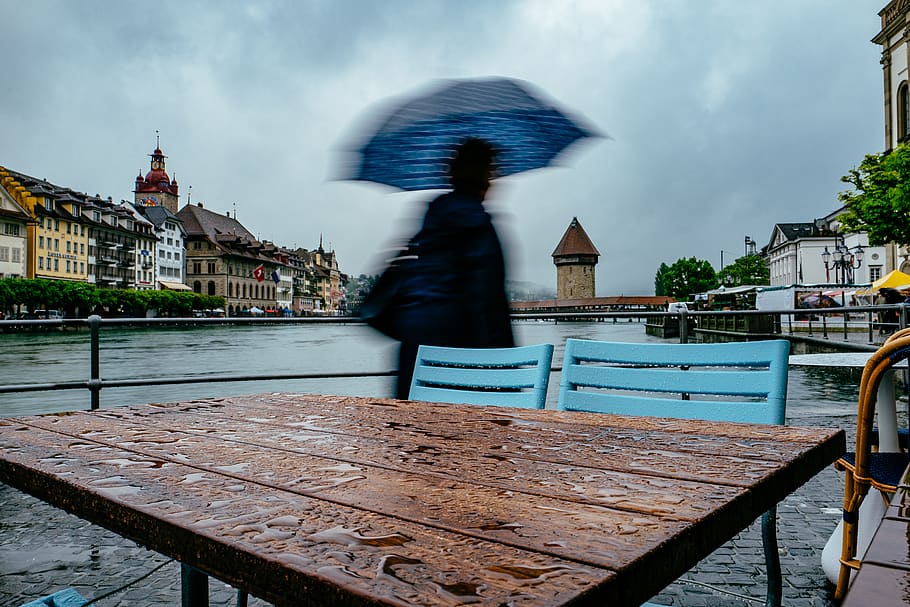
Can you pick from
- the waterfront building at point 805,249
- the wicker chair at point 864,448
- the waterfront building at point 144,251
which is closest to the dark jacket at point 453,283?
the wicker chair at point 864,448

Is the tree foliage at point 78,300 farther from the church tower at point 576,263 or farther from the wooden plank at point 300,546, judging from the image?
the wooden plank at point 300,546

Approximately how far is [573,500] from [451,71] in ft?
9.53

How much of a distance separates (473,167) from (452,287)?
0.54m

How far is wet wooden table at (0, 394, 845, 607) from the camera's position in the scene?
585 millimetres

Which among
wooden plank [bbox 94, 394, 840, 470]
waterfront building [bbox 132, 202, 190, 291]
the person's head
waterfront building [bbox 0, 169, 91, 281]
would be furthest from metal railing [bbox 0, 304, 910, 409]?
waterfront building [bbox 132, 202, 190, 291]

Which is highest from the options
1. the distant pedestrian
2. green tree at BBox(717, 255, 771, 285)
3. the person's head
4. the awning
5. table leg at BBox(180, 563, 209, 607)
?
green tree at BBox(717, 255, 771, 285)

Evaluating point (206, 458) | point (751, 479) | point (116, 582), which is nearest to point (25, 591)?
point (116, 582)

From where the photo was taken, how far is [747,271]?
80438 millimetres

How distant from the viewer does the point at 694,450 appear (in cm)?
112

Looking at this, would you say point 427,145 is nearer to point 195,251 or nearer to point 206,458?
point 206,458

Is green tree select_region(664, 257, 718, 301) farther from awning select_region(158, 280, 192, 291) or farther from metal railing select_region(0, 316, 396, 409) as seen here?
metal railing select_region(0, 316, 396, 409)

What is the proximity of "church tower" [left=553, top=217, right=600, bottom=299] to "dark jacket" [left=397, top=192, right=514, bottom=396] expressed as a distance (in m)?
53.6

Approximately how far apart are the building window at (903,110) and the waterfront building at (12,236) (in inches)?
2439

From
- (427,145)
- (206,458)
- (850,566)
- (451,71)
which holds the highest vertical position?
(451,71)
